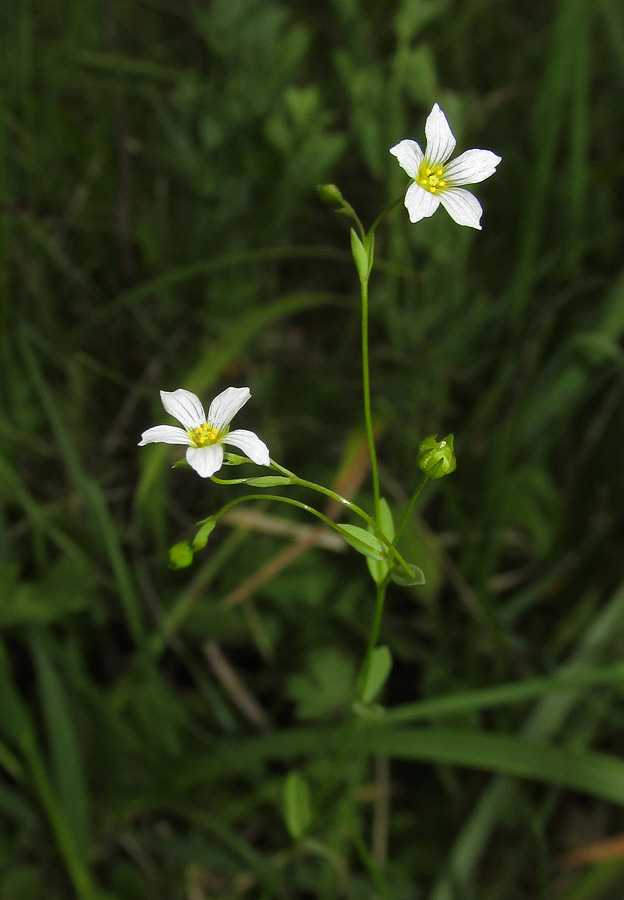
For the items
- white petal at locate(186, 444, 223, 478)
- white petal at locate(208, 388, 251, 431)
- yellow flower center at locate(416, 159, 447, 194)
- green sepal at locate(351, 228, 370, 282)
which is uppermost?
yellow flower center at locate(416, 159, 447, 194)

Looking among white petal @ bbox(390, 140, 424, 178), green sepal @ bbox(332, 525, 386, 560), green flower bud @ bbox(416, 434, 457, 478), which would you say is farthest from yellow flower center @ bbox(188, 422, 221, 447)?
white petal @ bbox(390, 140, 424, 178)

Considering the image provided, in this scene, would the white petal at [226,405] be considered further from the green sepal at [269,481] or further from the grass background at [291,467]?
the grass background at [291,467]

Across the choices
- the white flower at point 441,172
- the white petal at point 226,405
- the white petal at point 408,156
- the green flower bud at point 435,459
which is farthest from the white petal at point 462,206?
the white petal at point 226,405

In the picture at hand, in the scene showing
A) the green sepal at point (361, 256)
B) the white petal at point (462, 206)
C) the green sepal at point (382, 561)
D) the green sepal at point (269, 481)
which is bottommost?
the green sepal at point (382, 561)

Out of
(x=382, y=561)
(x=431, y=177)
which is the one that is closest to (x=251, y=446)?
(x=382, y=561)

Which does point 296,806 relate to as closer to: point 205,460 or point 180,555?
point 180,555

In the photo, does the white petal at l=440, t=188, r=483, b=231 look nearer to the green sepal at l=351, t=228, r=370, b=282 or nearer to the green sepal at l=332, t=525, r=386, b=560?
the green sepal at l=351, t=228, r=370, b=282

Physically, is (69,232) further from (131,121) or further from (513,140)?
(513,140)

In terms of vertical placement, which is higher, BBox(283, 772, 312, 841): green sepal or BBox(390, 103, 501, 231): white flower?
BBox(390, 103, 501, 231): white flower
